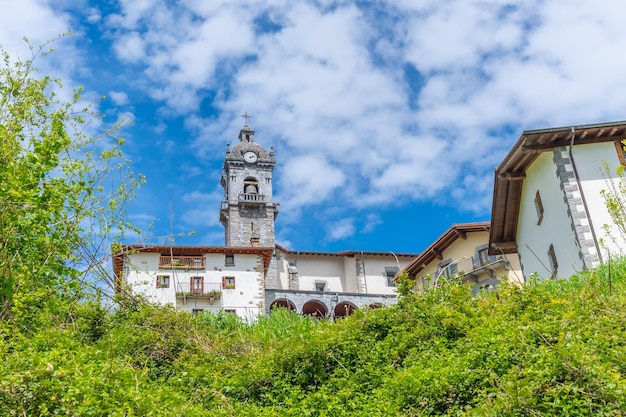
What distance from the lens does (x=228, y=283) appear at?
120ft

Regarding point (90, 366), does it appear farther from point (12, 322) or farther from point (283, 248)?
point (283, 248)

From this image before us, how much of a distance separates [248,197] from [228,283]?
16.2m

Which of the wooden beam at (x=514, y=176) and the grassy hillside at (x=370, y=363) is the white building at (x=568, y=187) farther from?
the grassy hillside at (x=370, y=363)

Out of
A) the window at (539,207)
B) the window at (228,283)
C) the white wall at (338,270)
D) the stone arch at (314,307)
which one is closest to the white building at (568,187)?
the window at (539,207)

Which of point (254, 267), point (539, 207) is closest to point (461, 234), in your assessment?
point (539, 207)

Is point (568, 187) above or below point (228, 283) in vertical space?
below

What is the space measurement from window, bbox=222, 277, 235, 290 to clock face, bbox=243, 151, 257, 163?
20.0m

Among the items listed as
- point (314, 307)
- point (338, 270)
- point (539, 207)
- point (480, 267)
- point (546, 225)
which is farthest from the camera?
point (338, 270)

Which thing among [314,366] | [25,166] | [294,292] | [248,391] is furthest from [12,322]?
[294,292]

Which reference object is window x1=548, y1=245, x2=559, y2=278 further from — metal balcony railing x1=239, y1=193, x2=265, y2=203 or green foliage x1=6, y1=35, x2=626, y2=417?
metal balcony railing x1=239, y1=193, x2=265, y2=203

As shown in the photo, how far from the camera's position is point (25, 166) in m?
9.04

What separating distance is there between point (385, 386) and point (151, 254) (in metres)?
29.6

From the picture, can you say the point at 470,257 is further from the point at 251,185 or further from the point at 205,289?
the point at 251,185

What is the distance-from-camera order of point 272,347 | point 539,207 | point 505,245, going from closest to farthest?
point 272,347 < point 539,207 < point 505,245
